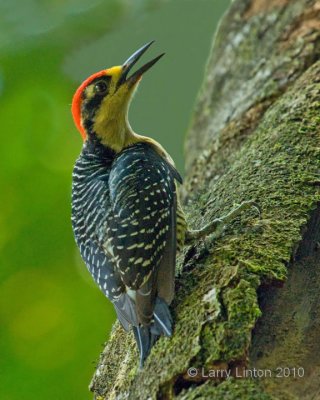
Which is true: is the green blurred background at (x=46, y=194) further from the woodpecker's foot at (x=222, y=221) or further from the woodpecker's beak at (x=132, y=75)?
the woodpecker's foot at (x=222, y=221)

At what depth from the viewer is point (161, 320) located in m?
3.03

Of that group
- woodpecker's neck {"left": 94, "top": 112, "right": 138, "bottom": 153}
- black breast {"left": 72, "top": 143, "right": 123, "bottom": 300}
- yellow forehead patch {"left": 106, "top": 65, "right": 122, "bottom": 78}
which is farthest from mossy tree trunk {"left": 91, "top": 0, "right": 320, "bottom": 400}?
yellow forehead patch {"left": 106, "top": 65, "right": 122, "bottom": 78}

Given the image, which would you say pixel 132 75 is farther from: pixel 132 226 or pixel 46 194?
pixel 132 226

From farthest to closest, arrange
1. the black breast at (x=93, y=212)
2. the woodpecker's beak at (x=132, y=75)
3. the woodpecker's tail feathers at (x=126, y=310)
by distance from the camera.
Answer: the woodpecker's beak at (x=132, y=75) → the black breast at (x=93, y=212) → the woodpecker's tail feathers at (x=126, y=310)

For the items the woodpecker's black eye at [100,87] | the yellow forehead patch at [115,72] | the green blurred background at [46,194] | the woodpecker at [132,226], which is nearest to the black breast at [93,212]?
the woodpecker at [132,226]

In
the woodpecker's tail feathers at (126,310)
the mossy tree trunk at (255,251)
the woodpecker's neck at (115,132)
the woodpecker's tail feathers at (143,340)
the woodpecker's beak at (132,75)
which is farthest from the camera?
the woodpecker's beak at (132,75)

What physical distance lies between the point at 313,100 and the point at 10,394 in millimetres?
2700

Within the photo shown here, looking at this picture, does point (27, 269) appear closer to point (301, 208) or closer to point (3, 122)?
point (3, 122)

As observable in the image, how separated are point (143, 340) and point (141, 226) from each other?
0.58 m

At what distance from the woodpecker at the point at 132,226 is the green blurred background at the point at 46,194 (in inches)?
41.5

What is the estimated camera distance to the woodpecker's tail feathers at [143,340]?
2.93 meters

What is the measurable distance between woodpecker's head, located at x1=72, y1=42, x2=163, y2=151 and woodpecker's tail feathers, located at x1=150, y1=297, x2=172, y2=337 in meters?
1.57

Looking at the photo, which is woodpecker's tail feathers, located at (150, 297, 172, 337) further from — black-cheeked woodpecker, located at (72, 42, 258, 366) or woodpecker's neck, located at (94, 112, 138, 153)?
woodpecker's neck, located at (94, 112, 138, 153)

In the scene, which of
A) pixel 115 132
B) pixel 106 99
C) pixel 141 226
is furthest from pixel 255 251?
pixel 106 99
